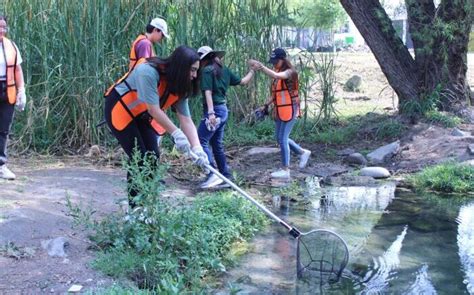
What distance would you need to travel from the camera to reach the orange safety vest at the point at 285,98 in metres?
7.77

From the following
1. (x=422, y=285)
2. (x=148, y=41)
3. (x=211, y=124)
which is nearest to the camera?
(x=422, y=285)

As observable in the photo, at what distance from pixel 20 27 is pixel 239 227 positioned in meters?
4.69

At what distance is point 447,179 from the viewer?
738 centimetres

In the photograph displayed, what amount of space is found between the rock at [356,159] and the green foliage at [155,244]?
13.6 feet

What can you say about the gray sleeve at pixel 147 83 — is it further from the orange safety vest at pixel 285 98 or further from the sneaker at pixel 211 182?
the orange safety vest at pixel 285 98

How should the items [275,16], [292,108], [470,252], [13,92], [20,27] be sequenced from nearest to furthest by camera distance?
[470,252] < [13,92] < [292,108] < [20,27] < [275,16]

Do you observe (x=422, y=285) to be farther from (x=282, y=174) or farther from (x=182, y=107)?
(x=282, y=174)

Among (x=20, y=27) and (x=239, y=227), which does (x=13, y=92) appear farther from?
(x=239, y=227)

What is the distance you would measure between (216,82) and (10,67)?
2166 millimetres

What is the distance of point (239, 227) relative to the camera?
5535mm

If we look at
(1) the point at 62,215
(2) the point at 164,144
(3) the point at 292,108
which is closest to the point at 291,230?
(1) the point at 62,215

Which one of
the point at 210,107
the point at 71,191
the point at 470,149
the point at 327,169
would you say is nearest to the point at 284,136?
the point at 327,169

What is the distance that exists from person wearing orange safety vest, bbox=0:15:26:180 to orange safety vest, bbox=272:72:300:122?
2.97 metres

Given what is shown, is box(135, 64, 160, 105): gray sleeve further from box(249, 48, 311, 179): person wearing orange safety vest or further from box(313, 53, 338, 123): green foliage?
box(313, 53, 338, 123): green foliage
